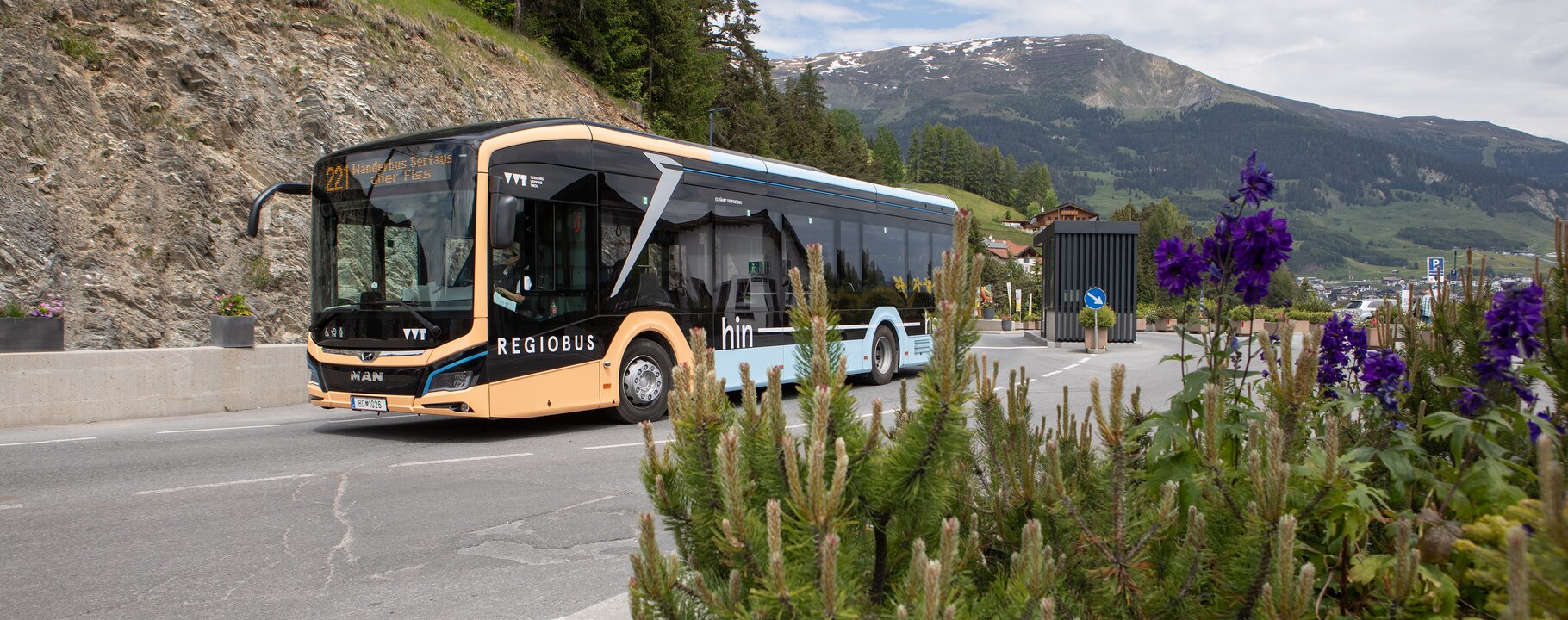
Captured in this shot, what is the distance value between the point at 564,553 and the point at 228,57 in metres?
17.3

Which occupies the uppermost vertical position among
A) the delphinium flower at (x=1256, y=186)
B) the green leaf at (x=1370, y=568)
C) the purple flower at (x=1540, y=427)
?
the delphinium flower at (x=1256, y=186)

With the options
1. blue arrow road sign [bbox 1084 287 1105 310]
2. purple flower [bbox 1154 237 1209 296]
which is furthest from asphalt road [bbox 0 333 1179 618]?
blue arrow road sign [bbox 1084 287 1105 310]

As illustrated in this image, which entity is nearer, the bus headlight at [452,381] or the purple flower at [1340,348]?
the purple flower at [1340,348]

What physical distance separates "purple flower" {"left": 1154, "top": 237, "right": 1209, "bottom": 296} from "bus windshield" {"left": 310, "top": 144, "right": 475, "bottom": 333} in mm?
7699

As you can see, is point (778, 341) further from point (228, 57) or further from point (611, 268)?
point (228, 57)

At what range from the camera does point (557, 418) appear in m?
12.1

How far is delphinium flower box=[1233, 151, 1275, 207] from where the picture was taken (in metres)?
3.11

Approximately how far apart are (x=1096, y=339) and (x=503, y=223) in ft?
72.3

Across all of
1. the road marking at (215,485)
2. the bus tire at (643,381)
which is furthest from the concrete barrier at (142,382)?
the road marking at (215,485)

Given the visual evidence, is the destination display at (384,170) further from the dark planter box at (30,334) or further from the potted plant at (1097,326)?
the potted plant at (1097,326)

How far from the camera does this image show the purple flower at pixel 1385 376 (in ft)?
10.9

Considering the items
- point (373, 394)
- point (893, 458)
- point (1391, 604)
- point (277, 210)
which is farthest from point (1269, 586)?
point (277, 210)

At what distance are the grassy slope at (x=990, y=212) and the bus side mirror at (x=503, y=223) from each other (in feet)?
484

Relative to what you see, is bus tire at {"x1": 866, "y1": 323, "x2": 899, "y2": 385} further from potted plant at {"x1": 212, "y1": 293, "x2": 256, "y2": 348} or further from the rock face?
the rock face
